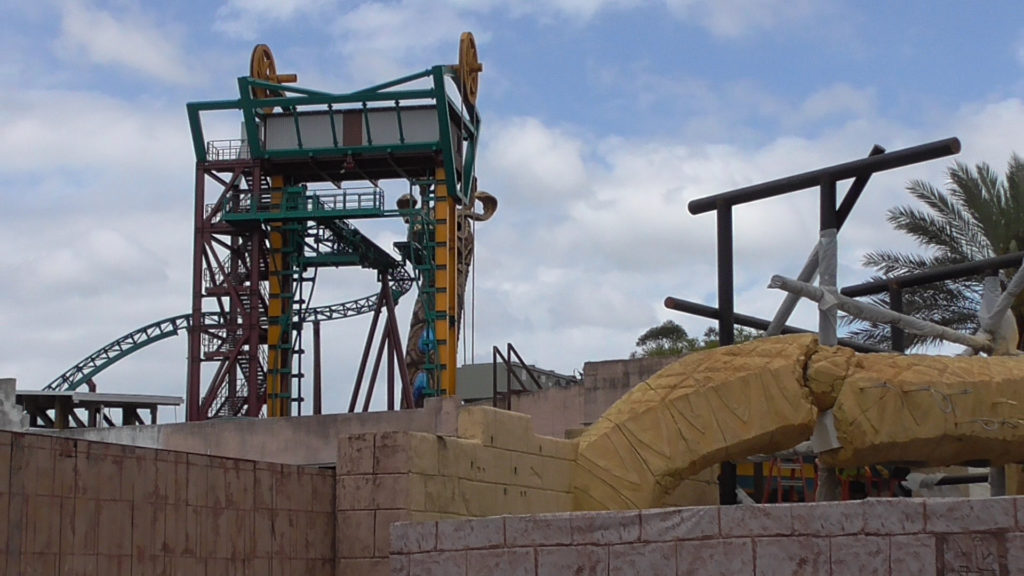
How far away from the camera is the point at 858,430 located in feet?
54.6

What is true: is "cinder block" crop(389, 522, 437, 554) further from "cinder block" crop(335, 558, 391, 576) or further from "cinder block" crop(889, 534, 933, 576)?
"cinder block" crop(889, 534, 933, 576)

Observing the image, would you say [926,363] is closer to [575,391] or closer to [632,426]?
[632,426]

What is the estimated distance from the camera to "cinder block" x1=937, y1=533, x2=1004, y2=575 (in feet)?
33.0

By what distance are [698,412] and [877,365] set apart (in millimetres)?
2242

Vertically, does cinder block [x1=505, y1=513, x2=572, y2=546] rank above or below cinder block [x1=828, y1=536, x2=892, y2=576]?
above

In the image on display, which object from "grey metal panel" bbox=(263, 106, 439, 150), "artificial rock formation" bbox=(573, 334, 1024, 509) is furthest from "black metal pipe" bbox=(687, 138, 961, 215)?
"grey metal panel" bbox=(263, 106, 439, 150)

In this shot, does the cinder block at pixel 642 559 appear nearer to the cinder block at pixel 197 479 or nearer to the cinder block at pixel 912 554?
the cinder block at pixel 912 554

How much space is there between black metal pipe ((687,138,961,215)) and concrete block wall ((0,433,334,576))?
6790mm

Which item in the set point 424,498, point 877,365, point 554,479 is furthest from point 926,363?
point 424,498

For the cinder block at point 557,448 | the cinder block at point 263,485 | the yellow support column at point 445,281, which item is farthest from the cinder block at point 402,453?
the yellow support column at point 445,281

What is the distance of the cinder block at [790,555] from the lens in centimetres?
1070

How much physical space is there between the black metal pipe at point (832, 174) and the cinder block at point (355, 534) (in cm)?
689

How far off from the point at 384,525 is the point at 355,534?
415 mm

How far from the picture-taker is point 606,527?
11609mm
